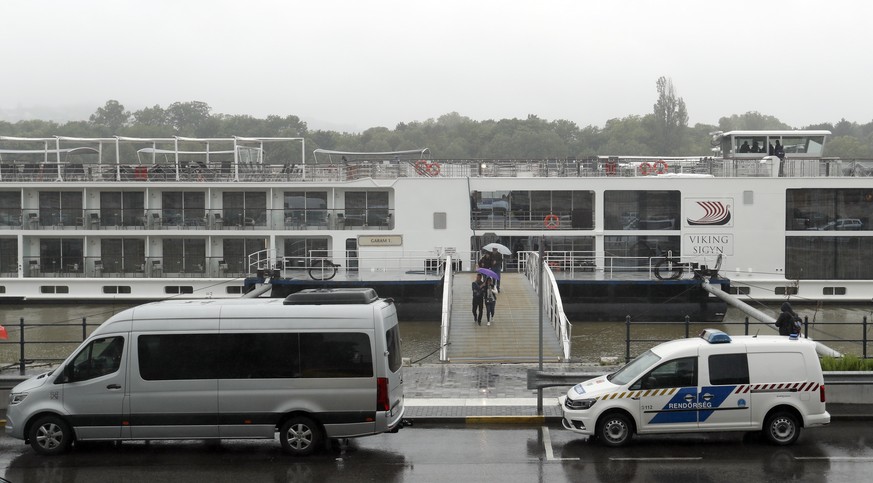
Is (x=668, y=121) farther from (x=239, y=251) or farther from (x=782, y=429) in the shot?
(x=782, y=429)

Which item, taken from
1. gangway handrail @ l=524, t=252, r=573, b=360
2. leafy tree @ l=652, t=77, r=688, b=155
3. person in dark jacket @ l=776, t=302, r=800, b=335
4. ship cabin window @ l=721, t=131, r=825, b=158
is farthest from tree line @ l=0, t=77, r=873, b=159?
person in dark jacket @ l=776, t=302, r=800, b=335

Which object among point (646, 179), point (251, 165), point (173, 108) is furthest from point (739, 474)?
point (173, 108)

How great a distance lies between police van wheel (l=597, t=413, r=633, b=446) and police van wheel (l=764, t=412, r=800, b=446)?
172cm

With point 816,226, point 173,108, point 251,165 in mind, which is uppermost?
point 173,108

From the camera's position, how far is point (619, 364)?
15977 millimetres

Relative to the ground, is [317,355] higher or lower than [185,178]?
lower

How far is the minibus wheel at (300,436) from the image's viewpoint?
35.0 ft

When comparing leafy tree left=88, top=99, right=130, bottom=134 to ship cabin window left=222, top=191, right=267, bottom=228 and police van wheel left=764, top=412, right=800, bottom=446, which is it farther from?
police van wheel left=764, top=412, right=800, bottom=446

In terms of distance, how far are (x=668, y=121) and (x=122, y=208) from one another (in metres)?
76.6

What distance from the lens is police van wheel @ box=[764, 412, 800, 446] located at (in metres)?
10.9

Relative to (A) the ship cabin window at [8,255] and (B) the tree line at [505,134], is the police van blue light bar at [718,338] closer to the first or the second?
(A) the ship cabin window at [8,255]

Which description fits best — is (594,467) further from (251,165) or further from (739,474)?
(251,165)

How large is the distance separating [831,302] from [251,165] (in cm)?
2222

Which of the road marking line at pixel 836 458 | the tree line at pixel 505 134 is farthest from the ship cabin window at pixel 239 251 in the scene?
the tree line at pixel 505 134
